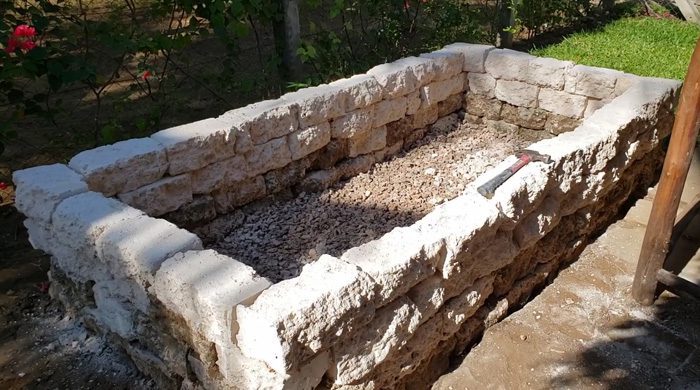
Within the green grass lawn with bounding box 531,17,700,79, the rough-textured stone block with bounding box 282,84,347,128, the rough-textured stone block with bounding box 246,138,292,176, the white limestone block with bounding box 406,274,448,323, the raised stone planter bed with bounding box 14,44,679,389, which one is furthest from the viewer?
the green grass lawn with bounding box 531,17,700,79

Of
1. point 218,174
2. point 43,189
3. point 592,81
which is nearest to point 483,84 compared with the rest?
point 592,81

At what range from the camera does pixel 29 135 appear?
6172mm

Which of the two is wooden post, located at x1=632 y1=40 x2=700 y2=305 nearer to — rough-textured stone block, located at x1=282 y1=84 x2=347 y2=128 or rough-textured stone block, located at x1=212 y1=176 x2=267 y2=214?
rough-textured stone block, located at x1=282 y1=84 x2=347 y2=128

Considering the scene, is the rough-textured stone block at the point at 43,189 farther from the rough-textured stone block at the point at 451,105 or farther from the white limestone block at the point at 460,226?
the rough-textured stone block at the point at 451,105

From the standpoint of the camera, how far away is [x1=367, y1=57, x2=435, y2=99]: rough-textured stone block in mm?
4945

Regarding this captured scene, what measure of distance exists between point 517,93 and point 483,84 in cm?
33

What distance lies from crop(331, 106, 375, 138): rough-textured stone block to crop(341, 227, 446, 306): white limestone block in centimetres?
201

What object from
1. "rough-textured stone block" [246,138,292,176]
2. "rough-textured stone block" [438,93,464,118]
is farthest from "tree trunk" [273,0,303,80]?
"rough-textured stone block" [246,138,292,176]

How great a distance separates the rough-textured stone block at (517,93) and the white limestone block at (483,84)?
59 millimetres

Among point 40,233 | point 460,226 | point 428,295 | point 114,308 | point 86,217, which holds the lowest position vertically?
point 114,308

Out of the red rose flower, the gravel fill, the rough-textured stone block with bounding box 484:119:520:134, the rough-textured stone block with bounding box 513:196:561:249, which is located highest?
the red rose flower

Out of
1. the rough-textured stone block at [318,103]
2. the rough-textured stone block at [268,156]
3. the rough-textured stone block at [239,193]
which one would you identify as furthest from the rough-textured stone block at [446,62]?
the rough-textured stone block at [239,193]

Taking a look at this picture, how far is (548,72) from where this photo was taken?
527 cm

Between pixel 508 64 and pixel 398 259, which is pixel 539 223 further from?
pixel 508 64
